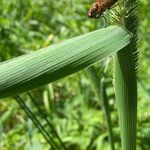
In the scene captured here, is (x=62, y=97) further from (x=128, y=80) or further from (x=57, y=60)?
(x=57, y=60)

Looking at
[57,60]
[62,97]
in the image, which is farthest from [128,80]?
[62,97]

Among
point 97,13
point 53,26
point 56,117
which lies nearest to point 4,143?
point 56,117

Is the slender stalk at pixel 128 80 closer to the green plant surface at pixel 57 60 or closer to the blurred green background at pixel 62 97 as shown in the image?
the green plant surface at pixel 57 60

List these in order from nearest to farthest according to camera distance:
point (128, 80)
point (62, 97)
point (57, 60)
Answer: point (57, 60) → point (128, 80) → point (62, 97)

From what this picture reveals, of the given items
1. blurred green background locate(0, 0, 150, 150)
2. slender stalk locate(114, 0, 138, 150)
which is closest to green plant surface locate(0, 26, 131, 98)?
slender stalk locate(114, 0, 138, 150)

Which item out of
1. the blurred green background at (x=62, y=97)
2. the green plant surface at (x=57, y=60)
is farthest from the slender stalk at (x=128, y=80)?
the blurred green background at (x=62, y=97)
